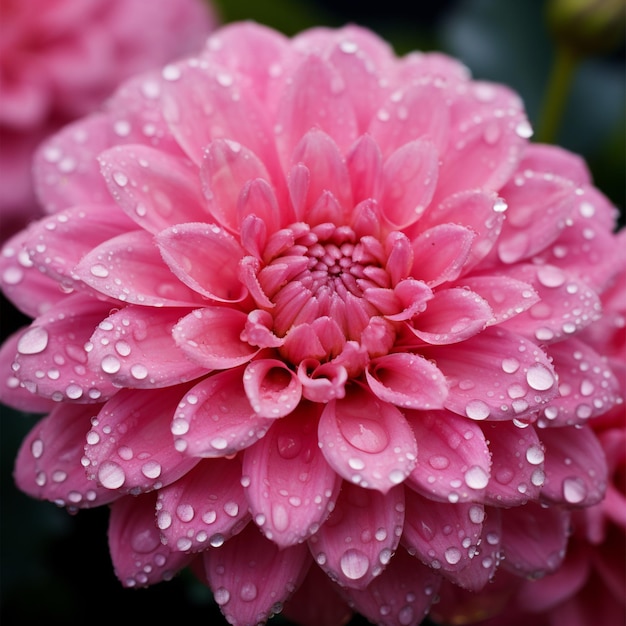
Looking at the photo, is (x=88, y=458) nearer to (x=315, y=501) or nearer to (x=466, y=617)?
(x=315, y=501)

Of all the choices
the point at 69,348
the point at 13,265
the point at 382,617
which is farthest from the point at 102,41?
the point at 382,617

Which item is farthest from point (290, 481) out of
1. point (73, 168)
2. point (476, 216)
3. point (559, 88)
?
point (559, 88)

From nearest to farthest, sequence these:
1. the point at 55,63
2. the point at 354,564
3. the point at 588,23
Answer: the point at 354,564 → the point at 588,23 → the point at 55,63

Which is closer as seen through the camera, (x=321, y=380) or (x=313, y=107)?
(x=321, y=380)

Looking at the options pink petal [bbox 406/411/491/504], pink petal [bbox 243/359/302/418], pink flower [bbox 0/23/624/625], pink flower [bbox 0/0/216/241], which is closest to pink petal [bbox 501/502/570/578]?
pink flower [bbox 0/23/624/625]

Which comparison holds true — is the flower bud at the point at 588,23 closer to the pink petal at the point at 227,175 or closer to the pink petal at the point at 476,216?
the pink petal at the point at 476,216

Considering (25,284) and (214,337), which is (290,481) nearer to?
(214,337)
